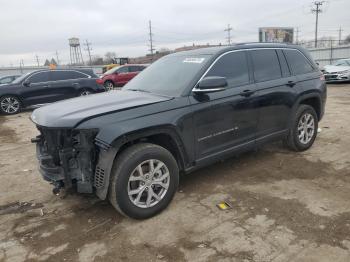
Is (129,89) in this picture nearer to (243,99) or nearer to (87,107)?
(87,107)

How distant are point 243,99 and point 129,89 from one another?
5.29ft

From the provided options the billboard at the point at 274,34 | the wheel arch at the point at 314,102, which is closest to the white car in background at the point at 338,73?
the wheel arch at the point at 314,102

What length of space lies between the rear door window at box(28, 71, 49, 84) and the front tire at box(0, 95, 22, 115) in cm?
88

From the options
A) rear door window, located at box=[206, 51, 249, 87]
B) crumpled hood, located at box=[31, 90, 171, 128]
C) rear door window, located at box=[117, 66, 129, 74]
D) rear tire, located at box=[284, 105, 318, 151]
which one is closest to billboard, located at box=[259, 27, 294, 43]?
rear door window, located at box=[117, 66, 129, 74]

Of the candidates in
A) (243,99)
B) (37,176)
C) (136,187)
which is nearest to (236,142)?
(243,99)

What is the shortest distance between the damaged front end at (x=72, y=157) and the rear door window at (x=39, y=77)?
9797 millimetres

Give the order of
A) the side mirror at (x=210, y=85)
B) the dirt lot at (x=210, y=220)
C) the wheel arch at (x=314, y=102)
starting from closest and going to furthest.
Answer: the dirt lot at (x=210, y=220)
the side mirror at (x=210, y=85)
the wheel arch at (x=314, y=102)

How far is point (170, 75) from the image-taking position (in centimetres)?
460

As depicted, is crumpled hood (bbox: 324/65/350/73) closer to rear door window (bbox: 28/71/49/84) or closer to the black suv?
the black suv

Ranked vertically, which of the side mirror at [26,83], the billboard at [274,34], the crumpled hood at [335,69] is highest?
the billboard at [274,34]

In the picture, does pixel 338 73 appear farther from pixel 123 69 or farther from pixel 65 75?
pixel 65 75

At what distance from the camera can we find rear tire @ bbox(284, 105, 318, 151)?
18.3 feet

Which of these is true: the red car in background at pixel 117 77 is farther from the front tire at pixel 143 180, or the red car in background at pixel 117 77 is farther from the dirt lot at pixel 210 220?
the front tire at pixel 143 180

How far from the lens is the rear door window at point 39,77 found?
1257cm
